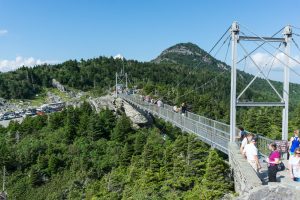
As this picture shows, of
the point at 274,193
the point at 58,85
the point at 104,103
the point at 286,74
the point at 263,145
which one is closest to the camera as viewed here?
the point at 274,193

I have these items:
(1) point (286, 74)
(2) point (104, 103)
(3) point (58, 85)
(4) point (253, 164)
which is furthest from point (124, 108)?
(3) point (58, 85)

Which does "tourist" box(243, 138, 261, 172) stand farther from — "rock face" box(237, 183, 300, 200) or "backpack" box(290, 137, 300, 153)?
"rock face" box(237, 183, 300, 200)

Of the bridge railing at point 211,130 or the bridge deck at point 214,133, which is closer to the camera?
the bridge deck at point 214,133

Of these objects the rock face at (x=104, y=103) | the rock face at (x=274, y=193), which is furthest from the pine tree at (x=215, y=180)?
the rock face at (x=104, y=103)

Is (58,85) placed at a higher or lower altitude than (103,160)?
higher

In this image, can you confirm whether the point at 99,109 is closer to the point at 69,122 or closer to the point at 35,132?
the point at 69,122

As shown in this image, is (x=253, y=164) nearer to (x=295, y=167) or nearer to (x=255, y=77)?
(x=295, y=167)

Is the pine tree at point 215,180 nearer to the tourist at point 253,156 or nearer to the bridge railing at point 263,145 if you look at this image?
the bridge railing at point 263,145

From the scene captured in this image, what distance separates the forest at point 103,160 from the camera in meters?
28.1

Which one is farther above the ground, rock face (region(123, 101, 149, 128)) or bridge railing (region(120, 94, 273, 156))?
bridge railing (region(120, 94, 273, 156))

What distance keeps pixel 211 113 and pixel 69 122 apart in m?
24.2

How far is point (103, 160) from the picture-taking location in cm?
4712

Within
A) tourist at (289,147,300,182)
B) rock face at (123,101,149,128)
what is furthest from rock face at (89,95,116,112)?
tourist at (289,147,300,182)

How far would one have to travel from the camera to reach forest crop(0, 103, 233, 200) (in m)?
28.1
